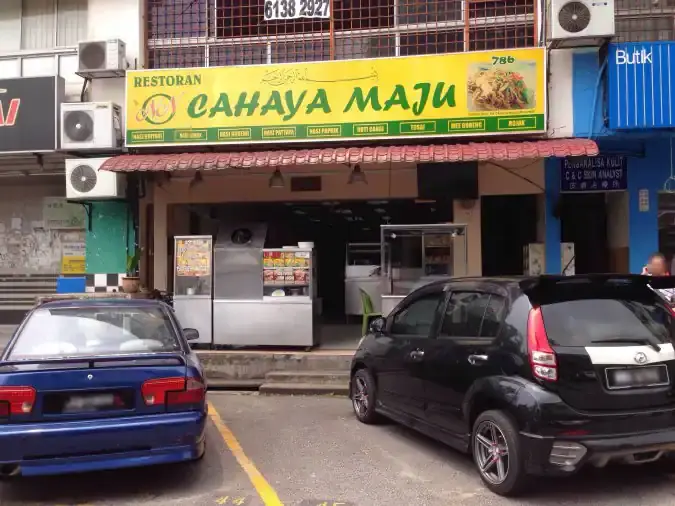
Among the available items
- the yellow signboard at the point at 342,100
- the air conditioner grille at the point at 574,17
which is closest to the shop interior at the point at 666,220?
the yellow signboard at the point at 342,100

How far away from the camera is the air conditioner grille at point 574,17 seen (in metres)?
9.00

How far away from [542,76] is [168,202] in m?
6.68

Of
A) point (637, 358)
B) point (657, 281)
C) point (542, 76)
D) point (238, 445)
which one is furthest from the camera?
point (542, 76)

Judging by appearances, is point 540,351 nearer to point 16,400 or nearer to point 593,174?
point 16,400

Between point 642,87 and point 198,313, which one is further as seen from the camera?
point 198,313

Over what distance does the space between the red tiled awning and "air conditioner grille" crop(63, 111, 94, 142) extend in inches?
34.0

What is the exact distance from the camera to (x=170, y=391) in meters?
4.70

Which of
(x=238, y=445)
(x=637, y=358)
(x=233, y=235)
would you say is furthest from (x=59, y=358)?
(x=233, y=235)

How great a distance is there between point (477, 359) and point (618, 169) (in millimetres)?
6554

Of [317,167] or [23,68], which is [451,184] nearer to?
[317,167]

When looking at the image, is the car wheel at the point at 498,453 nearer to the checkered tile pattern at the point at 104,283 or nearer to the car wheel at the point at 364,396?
the car wheel at the point at 364,396

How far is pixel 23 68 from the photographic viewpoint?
37.2 feet

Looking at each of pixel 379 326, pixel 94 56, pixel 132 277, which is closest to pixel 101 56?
pixel 94 56

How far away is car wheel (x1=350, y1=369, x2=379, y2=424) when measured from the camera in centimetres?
661
